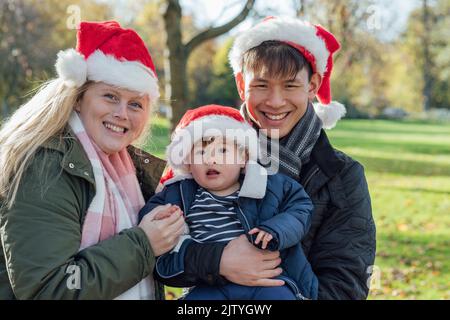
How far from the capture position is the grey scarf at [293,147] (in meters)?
3.03

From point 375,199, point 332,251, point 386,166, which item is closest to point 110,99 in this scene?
point 332,251

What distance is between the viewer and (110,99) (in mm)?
2885

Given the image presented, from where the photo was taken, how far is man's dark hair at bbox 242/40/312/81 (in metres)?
3.07

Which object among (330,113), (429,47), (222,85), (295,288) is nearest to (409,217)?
(330,113)

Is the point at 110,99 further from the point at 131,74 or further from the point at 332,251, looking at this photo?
the point at 332,251

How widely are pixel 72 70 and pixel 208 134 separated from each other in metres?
0.76

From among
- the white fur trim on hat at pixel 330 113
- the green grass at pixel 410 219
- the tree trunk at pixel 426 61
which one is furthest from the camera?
the tree trunk at pixel 426 61

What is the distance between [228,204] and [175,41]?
3.76 meters

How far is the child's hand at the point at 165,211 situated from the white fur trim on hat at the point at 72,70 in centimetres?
75

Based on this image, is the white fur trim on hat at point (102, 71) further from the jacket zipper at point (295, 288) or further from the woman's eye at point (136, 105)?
the jacket zipper at point (295, 288)

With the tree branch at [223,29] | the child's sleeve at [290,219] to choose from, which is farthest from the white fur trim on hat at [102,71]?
the tree branch at [223,29]

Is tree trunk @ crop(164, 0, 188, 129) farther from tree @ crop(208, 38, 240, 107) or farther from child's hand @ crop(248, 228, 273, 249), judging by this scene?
tree @ crop(208, 38, 240, 107)

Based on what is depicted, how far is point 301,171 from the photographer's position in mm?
3096

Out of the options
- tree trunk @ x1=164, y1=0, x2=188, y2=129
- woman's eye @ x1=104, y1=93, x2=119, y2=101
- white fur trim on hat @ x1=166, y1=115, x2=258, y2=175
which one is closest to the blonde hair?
woman's eye @ x1=104, y1=93, x2=119, y2=101
